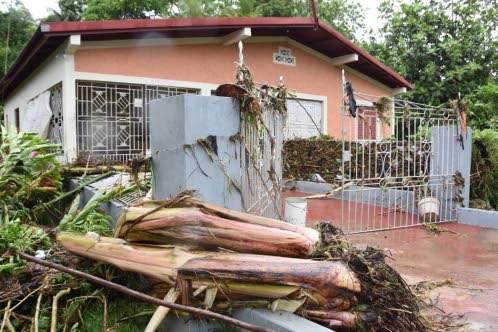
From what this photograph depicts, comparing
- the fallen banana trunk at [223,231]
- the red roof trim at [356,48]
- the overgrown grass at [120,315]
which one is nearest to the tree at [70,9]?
the red roof trim at [356,48]

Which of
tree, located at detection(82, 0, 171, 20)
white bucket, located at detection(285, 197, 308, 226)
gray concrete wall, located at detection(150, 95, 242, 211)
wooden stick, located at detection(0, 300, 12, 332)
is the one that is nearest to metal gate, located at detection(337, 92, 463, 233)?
white bucket, located at detection(285, 197, 308, 226)

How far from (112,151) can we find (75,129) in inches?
34.0

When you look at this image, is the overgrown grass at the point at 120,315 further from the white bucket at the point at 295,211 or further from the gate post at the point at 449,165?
the gate post at the point at 449,165

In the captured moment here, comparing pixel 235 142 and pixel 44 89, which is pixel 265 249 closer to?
pixel 235 142

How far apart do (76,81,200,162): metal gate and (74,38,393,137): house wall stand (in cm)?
26

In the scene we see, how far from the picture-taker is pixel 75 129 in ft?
28.7

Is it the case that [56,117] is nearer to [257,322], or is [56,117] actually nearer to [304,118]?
[304,118]

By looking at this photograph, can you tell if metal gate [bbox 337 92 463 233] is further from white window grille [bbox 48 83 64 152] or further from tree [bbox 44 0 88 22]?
tree [bbox 44 0 88 22]

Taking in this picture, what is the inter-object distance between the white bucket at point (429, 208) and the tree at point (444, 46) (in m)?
10.4

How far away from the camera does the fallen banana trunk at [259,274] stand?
8.32 ft

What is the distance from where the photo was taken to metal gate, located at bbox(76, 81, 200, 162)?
895 cm

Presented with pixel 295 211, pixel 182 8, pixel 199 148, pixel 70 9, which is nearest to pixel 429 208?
pixel 295 211

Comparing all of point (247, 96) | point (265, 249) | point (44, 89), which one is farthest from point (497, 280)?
point (44, 89)

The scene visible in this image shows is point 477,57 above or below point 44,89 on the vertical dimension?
above
